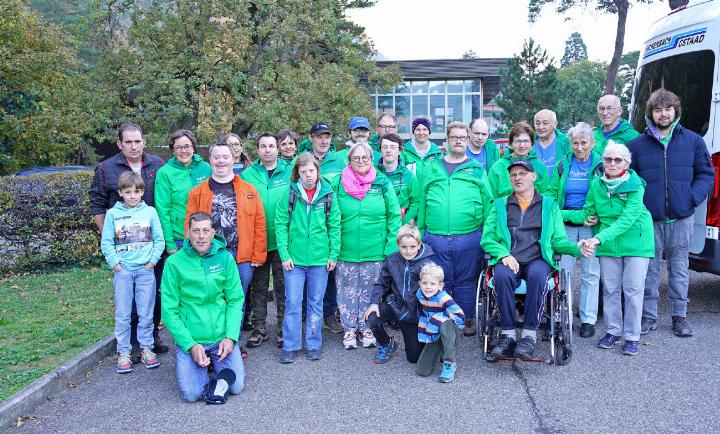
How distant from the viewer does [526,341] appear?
4.87 m

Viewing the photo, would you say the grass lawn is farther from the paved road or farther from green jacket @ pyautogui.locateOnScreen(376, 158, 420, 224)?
green jacket @ pyautogui.locateOnScreen(376, 158, 420, 224)

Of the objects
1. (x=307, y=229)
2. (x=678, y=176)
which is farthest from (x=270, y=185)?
(x=678, y=176)

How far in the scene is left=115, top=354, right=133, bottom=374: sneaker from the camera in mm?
5164

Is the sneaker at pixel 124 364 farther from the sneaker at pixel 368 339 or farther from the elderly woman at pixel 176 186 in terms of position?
the sneaker at pixel 368 339

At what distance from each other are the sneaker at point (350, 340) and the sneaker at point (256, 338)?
0.78 m

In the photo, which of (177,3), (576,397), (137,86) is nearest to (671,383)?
(576,397)

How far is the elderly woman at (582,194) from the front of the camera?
5.73m

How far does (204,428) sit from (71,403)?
3.86 ft

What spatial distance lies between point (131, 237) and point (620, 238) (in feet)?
13.3

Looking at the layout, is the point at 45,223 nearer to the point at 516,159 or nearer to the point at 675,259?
the point at 516,159

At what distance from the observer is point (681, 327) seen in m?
5.75

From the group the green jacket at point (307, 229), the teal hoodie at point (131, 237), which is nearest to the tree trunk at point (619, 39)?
the green jacket at point (307, 229)

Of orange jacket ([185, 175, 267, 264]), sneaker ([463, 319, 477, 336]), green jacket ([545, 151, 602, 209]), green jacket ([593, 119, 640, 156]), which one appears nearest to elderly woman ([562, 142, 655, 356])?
green jacket ([545, 151, 602, 209])

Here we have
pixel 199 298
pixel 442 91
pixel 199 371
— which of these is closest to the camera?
pixel 199 371
